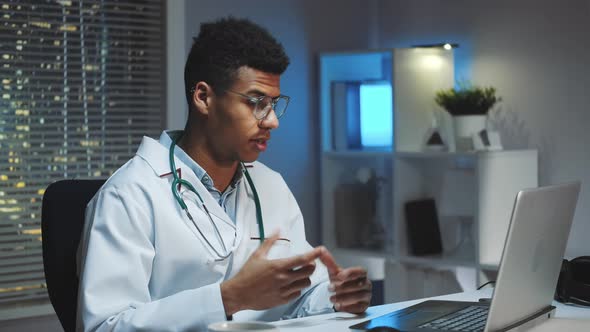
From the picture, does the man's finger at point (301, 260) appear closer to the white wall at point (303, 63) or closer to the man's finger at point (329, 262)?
the man's finger at point (329, 262)

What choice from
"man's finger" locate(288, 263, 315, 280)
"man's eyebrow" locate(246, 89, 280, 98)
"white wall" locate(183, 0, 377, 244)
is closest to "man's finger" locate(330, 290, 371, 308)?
"man's finger" locate(288, 263, 315, 280)

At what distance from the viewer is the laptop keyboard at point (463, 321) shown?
5.76 ft

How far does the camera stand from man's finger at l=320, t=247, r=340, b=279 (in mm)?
1703

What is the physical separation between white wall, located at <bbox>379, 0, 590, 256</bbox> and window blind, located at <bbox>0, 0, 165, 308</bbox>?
1.35 meters

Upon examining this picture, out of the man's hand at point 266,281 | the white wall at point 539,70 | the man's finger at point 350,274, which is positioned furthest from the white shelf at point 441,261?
the man's hand at point 266,281

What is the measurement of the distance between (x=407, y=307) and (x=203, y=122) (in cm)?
66

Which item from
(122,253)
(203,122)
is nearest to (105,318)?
(122,253)

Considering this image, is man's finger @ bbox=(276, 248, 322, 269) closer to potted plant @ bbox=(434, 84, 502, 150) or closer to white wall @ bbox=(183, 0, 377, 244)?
potted plant @ bbox=(434, 84, 502, 150)

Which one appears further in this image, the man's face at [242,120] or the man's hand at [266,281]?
the man's face at [242,120]

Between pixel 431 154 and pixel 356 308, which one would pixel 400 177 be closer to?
pixel 431 154

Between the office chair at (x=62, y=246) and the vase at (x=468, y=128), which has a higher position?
the vase at (x=468, y=128)

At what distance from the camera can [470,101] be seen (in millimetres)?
3461

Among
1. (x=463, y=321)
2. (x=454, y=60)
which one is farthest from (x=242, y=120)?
(x=454, y=60)

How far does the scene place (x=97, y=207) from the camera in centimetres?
187
